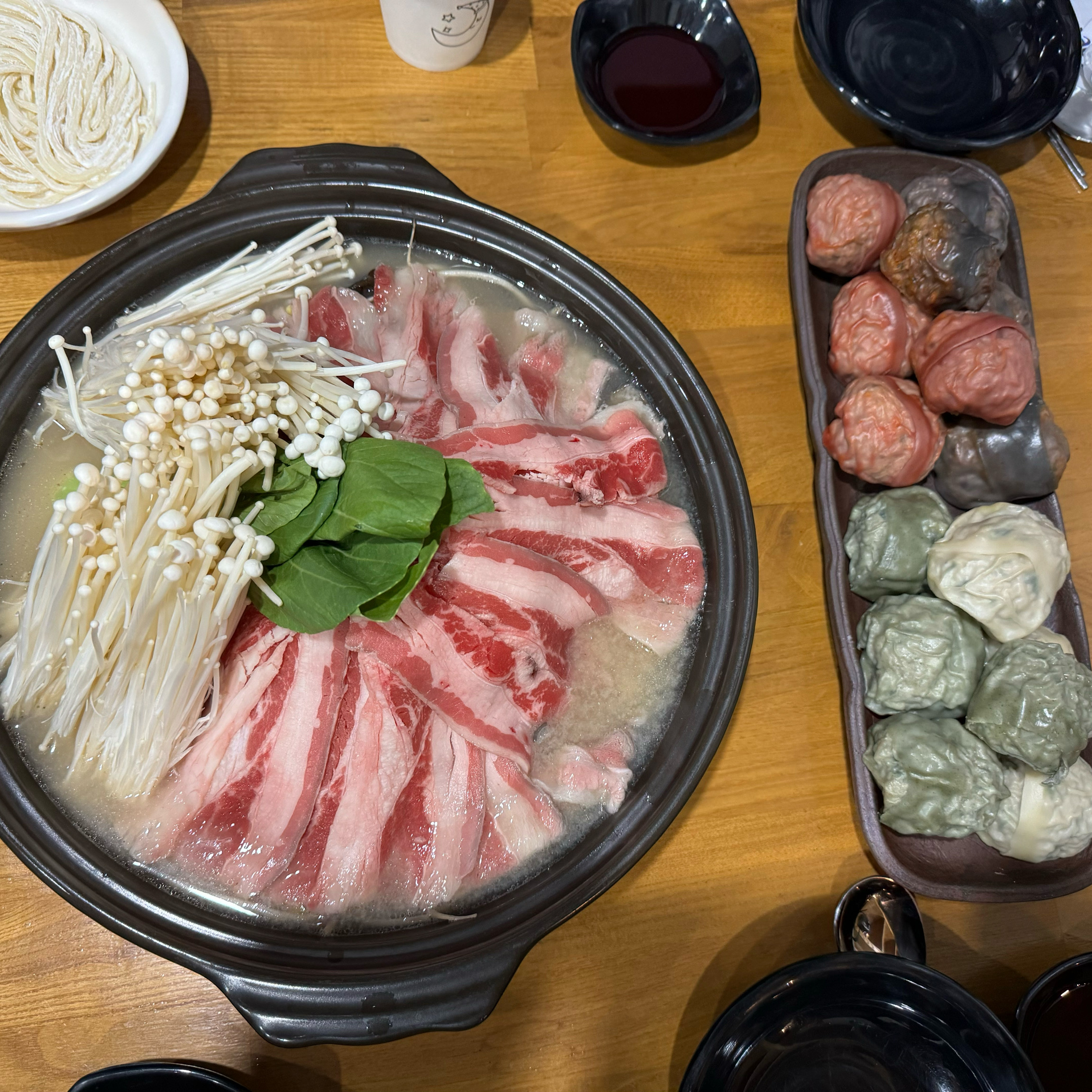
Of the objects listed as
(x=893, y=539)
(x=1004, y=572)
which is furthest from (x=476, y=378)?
(x=1004, y=572)

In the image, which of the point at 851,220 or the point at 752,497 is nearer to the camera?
the point at 851,220

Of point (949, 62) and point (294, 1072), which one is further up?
point (949, 62)

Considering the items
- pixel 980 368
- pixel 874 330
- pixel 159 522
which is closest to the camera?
pixel 159 522

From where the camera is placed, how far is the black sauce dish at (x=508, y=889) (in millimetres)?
1295

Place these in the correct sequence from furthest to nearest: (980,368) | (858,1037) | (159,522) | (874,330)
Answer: (874,330)
(980,368)
(858,1037)
(159,522)

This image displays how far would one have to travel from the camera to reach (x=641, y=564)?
1.64 meters

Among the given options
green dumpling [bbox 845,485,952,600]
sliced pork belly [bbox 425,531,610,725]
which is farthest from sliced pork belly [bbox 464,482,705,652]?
green dumpling [bbox 845,485,952,600]

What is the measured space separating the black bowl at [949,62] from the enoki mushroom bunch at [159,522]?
150 centimetres

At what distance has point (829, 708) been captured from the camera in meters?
1.75

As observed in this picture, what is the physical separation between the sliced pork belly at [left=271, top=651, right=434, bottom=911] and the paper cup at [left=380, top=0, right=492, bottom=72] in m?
1.44

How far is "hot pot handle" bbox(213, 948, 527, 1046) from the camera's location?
1275 millimetres

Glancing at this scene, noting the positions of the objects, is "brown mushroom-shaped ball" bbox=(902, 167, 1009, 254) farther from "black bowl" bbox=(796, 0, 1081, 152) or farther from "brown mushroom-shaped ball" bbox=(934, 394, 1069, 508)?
"brown mushroom-shaped ball" bbox=(934, 394, 1069, 508)

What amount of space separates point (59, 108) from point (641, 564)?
160 centimetres

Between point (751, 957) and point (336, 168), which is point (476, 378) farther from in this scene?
point (751, 957)
